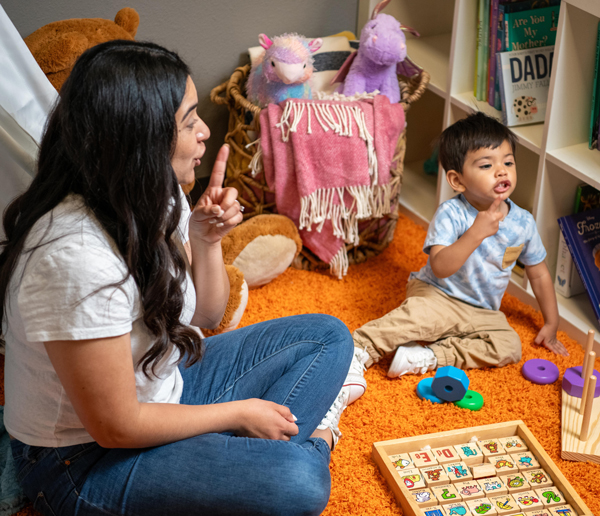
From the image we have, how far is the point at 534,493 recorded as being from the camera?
1.12 meters

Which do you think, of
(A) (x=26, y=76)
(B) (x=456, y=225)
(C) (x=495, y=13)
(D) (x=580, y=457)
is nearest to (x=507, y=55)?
(C) (x=495, y=13)

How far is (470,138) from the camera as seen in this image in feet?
4.48

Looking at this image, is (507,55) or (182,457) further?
(507,55)

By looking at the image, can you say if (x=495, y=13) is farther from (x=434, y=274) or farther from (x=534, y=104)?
(x=434, y=274)

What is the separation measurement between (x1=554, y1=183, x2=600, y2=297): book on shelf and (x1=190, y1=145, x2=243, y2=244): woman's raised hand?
962 mm

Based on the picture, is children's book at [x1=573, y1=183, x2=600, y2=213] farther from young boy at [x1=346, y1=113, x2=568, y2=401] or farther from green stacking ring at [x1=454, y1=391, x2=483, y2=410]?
green stacking ring at [x1=454, y1=391, x2=483, y2=410]

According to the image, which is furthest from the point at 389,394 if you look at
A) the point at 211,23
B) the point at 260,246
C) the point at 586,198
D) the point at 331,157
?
the point at 211,23

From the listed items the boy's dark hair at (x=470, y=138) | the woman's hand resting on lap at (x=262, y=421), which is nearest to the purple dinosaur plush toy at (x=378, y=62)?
the boy's dark hair at (x=470, y=138)

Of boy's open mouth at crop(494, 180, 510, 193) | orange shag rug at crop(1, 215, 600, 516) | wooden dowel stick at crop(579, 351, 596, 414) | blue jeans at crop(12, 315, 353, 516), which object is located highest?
boy's open mouth at crop(494, 180, 510, 193)

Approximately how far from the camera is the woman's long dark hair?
752 mm

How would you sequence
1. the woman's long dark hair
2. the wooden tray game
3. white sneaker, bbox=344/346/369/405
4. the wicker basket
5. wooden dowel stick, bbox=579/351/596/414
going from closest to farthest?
the woman's long dark hair, the wooden tray game, wooden dowel stick, bbox=579/351/596/414, white sneaker, bbox=344/346/369/405, the wicker basket

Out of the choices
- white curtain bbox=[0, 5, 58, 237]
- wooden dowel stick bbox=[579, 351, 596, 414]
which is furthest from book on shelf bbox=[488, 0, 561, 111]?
Answer: white curtain bbox=[0, 5, 58, 237]

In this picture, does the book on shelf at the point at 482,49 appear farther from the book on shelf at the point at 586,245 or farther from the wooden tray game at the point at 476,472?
the wooden tray game at the point at 476,472

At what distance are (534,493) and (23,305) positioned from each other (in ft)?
2.96
